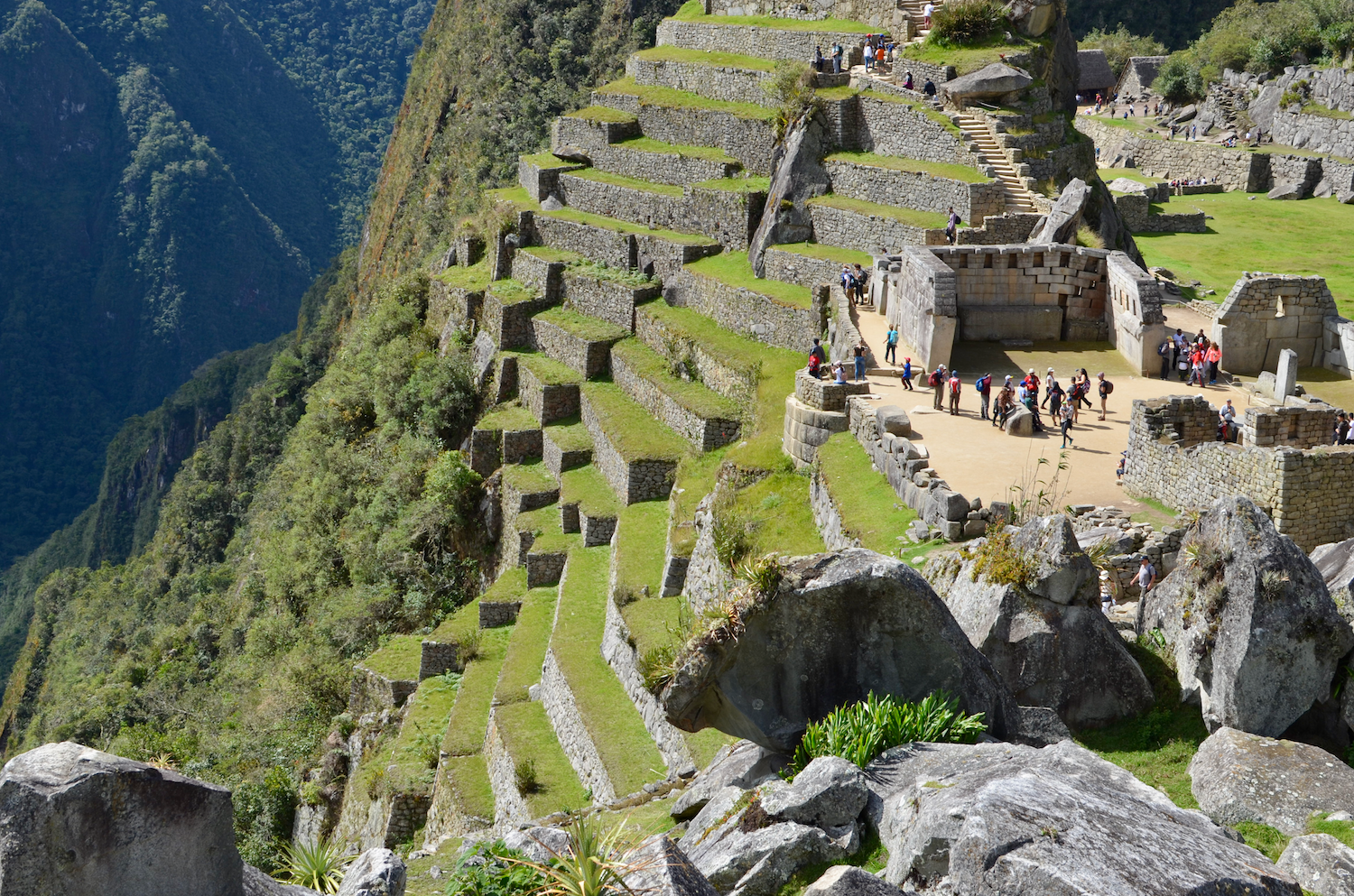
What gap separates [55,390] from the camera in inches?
5468

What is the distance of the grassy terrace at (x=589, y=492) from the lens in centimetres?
2377

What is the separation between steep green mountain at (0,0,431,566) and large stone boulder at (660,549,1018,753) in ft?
417

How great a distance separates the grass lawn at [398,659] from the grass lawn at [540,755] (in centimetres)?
461

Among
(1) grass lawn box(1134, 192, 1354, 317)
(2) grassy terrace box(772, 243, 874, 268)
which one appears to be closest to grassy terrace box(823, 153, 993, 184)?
(2) grassy terrace box(772, 243, 874, 268)

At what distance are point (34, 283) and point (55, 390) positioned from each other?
17.6 m

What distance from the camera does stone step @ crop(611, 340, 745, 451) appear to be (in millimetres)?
22516

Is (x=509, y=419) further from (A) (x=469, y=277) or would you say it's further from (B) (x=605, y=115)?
(B) (x=605, y=115)

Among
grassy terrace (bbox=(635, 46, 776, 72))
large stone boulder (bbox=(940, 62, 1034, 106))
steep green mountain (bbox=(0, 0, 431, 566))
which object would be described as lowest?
steep green mountain (bbox=(0, 0, 431, 566))

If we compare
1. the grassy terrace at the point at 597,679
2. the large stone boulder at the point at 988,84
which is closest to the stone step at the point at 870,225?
the large stone boulder at the point at 988,84

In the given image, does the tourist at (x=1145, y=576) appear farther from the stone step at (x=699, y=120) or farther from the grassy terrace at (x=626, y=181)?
the grassy terrace at (x=626, y=181)

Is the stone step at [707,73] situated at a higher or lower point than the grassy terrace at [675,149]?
higher

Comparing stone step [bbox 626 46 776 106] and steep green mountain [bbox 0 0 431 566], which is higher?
stone step [bbox 626 46 776 106]

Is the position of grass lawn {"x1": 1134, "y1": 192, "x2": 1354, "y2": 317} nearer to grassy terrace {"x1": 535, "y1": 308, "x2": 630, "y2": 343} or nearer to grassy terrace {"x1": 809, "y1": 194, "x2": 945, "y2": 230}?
grassy terrace {"x1": 809, "y1": 194, "x2": 945, "y2": 230}

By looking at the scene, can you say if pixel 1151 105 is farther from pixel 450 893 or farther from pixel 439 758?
pixel 450 893
